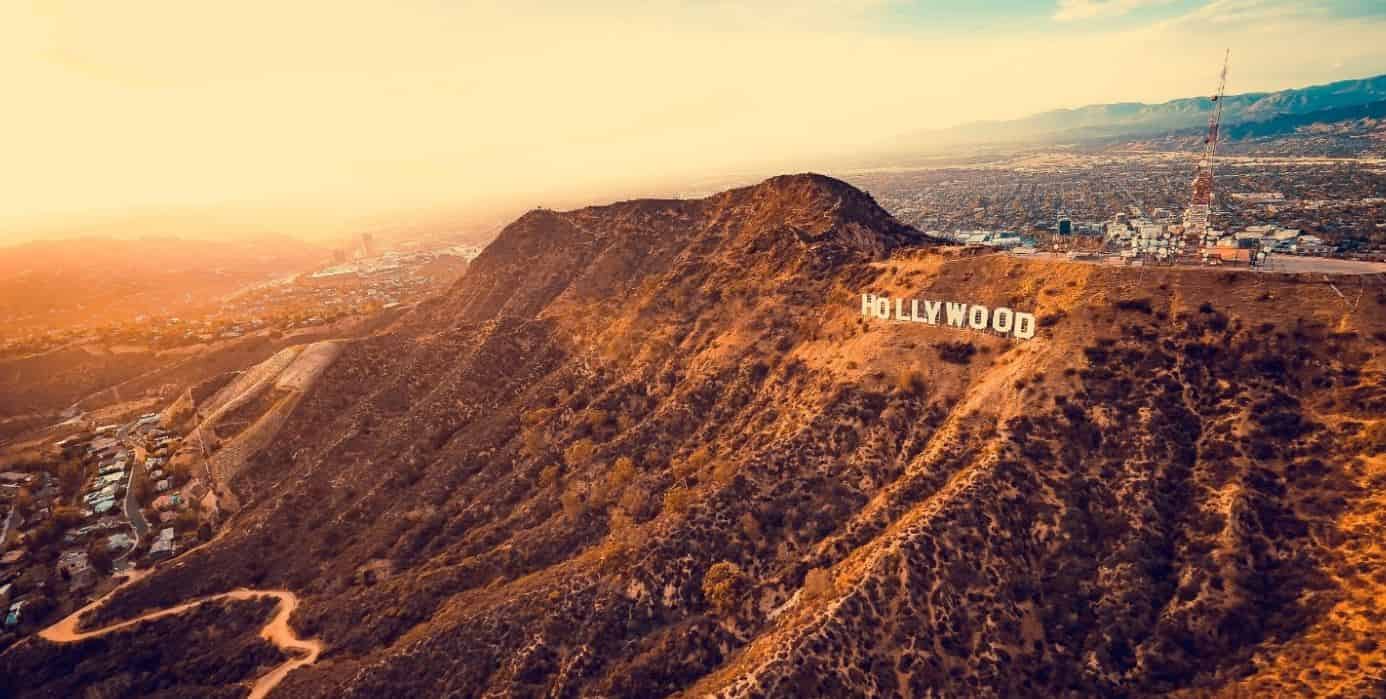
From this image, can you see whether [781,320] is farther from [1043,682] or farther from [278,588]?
[278,588]

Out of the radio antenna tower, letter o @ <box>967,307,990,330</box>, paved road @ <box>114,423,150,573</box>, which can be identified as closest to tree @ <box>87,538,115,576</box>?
paved road @ <box>114,423,150,573</box>

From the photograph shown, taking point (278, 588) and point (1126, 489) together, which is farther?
point (278, 588)

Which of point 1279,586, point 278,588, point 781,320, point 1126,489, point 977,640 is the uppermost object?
point 781,320

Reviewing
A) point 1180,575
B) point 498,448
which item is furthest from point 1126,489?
point 498,448

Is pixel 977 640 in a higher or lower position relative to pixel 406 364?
lower

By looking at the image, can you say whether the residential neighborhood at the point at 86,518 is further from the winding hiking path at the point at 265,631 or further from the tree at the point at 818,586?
the tree at the point at 818,586

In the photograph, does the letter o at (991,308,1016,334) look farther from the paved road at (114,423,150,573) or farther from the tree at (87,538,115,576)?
the tree at (87,538,115,576)
